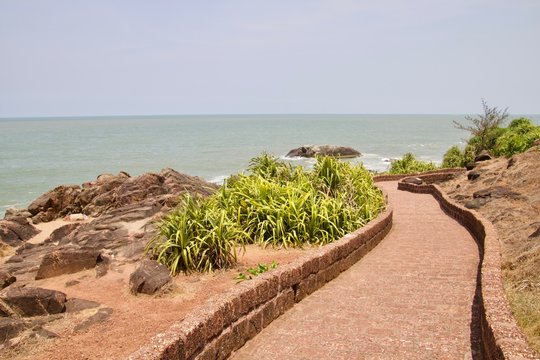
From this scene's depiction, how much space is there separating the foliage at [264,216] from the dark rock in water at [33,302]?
77.0 inches

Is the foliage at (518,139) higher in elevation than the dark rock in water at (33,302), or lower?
higher

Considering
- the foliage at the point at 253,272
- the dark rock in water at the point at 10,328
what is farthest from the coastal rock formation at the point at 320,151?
the dark rock in water at the point at 10,328

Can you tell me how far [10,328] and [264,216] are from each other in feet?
17.4

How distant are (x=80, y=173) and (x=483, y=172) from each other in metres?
39.9

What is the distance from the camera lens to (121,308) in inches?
286

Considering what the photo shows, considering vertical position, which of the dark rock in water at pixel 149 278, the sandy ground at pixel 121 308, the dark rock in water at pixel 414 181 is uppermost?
the dark rock in water at pixel 149 278

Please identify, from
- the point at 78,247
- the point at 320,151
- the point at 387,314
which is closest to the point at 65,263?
the point at 78,247

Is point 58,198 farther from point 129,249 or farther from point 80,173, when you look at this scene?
point 80,173

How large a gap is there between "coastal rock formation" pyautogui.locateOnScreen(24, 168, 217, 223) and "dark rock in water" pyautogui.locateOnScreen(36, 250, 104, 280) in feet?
29.8

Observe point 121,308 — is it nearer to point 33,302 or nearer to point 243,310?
point 33,302

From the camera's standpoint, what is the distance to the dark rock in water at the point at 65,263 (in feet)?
30.6

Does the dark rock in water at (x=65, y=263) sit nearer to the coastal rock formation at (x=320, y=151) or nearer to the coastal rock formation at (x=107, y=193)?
the coastal rock formation at (x=107, y=193)

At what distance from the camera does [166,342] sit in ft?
13.0

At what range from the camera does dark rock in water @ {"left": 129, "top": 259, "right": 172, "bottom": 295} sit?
7.57 meters
